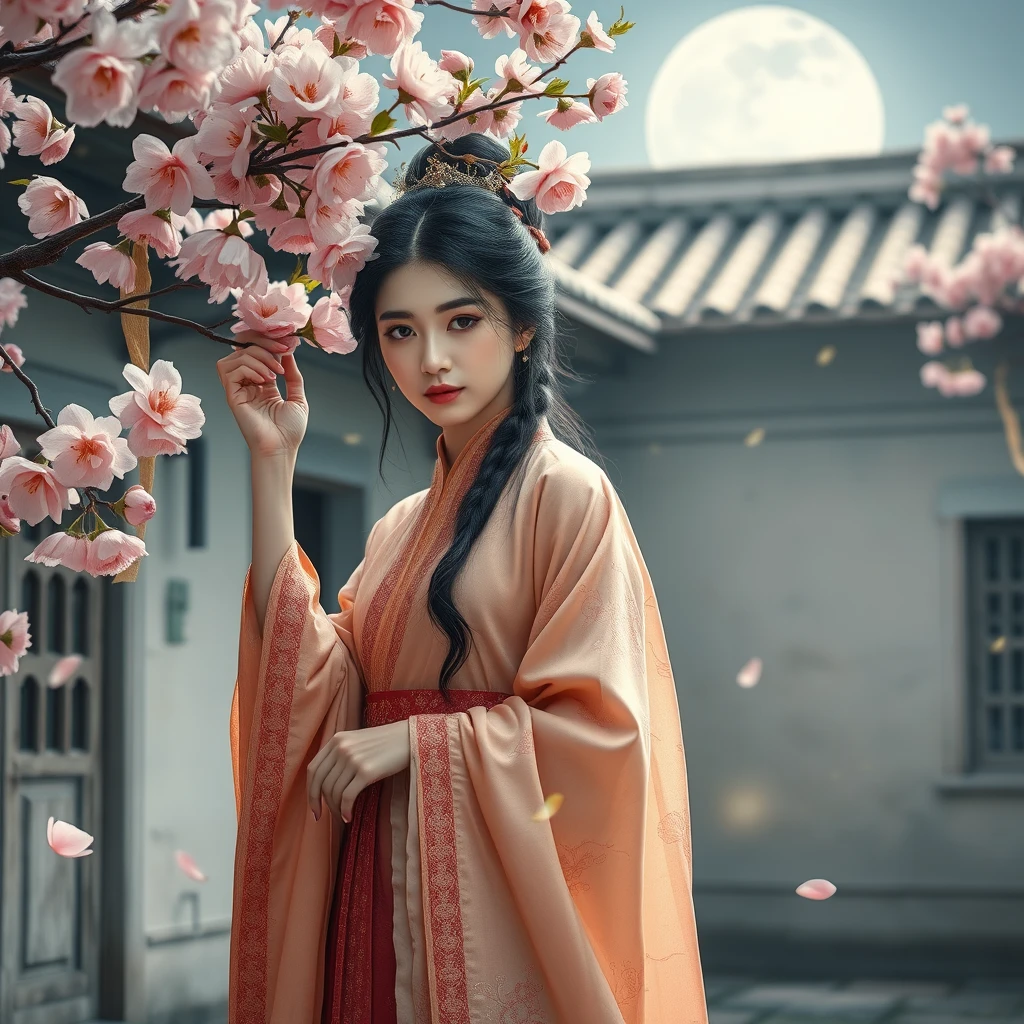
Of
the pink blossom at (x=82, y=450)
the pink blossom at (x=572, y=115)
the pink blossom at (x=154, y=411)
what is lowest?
the pink blossom at (x=82, y=450)

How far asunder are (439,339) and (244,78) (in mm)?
535

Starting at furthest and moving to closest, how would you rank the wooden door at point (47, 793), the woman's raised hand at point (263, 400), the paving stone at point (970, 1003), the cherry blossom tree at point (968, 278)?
the cherry blossom tree at point (968, 278)
the paving stone at point (970, 1003)
the wooden door at point (47, 793)
the woman's raised hand at point (263, 400)

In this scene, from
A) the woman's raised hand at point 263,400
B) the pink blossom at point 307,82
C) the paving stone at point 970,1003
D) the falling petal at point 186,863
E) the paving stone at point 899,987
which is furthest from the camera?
the paving stone at point 899,987

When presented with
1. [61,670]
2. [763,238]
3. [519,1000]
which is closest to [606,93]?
[519,1000]

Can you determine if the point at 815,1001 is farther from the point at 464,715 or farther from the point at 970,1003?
the point at 464,715

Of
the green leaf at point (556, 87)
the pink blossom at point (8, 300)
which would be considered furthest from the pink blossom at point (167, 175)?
the pink blossom at point (8, 300)

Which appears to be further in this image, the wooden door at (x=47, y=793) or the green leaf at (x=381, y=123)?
the wooden door at (x=47, y=793)

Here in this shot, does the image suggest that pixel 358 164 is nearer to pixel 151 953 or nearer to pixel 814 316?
pixel 151 953

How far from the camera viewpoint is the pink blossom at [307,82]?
155cm

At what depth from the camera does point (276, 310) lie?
1891 mm

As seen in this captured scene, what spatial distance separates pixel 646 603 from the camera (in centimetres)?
212

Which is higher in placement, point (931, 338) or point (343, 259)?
point (931, 338)

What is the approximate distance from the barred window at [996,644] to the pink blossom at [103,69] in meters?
6.42

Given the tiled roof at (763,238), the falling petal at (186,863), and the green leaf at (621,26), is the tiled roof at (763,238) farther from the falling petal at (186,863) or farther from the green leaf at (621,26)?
the green leaf at (621,26)
